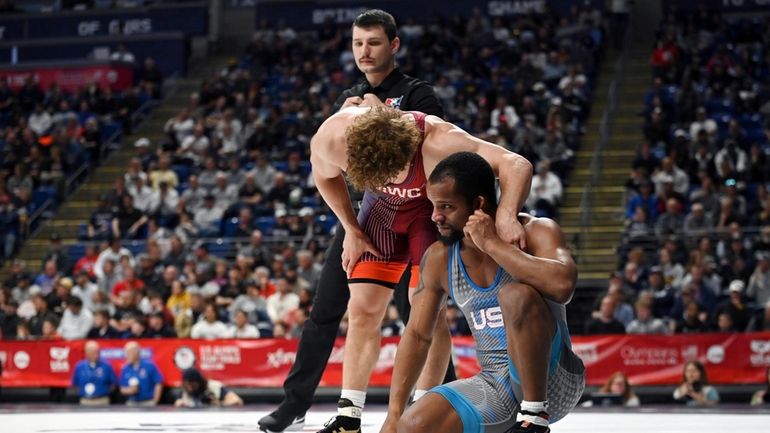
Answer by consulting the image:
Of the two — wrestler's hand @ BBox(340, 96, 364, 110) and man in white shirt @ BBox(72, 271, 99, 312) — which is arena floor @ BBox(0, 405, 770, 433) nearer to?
wrestler's hand @ BBox(340, 96, 364, 110)

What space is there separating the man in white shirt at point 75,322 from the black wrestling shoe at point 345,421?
8412mm

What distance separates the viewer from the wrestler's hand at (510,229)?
11.6ft

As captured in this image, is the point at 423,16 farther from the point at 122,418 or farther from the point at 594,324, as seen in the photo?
the point at 122,418

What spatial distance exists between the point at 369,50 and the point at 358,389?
4.74 feet

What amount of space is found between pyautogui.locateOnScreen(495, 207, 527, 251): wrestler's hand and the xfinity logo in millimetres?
220

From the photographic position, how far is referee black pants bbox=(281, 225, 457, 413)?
4.93 m

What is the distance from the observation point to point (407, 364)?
3.57 metres

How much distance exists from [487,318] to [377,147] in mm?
730

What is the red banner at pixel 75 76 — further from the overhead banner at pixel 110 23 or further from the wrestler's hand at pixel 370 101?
the wrestler's hand at pixel 370 101

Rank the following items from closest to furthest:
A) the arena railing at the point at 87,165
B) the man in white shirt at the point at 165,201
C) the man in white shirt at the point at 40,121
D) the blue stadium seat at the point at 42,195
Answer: the man in white shirt at the point at 165,201 → the arena railing at the point at 87,165 → the blue stadium seat at the point at 42,195 → the man in white shirt at the point at 40,121

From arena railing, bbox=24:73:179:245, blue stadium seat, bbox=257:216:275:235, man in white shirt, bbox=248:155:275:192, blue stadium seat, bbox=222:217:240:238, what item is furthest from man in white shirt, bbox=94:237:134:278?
arena railing, bbox=24:73:179:245

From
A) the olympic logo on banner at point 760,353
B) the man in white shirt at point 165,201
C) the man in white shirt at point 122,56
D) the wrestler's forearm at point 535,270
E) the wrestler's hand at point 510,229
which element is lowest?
the olympic logo on banner at point 760,353

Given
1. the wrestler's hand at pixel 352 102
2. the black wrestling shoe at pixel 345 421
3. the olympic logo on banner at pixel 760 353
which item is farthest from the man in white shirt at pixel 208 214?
the black wrestling shoe at pixel 345 421

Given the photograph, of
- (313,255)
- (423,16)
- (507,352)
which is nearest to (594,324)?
(313,255)
